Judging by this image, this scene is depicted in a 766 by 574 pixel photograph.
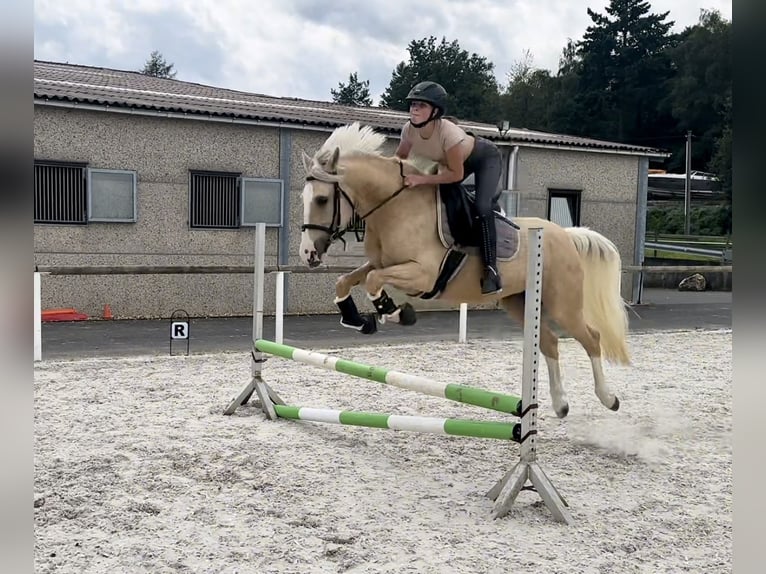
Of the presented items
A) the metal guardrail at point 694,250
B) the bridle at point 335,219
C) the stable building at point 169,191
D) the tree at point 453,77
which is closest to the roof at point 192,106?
the stable building at point 169,191

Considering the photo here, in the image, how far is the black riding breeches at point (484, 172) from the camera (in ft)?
12.5

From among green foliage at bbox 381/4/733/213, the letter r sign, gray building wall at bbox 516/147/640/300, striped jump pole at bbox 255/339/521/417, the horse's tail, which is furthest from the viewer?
green foliage at bbox 381/4/733/213

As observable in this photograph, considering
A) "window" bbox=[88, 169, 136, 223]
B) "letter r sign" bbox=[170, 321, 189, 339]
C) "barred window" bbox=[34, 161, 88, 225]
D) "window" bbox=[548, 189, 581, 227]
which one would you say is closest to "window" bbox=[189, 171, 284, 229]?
"window" bbox=[88, 169, 136, 223]

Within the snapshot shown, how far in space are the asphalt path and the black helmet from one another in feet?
14.9

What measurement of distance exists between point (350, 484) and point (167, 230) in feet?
24.4

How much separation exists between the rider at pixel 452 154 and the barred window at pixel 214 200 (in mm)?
6994

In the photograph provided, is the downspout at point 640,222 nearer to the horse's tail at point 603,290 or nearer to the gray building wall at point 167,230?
the gray building wall at point 167,230

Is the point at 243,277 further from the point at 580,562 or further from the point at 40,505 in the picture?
the point at 580,562

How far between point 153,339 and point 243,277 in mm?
2520

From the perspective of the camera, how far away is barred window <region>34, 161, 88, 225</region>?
934 centimetres

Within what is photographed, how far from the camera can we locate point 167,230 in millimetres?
10180

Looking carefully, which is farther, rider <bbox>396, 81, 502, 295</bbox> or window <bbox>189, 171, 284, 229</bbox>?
window <bbox>189, 171, 284, 229</bbox>

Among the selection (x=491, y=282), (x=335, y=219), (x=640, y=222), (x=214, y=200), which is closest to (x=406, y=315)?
(x=491, y=282)

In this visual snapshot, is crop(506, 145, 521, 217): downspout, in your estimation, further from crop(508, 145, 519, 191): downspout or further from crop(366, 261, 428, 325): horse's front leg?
crop(366, 261, 428, 325): horse's front leg
